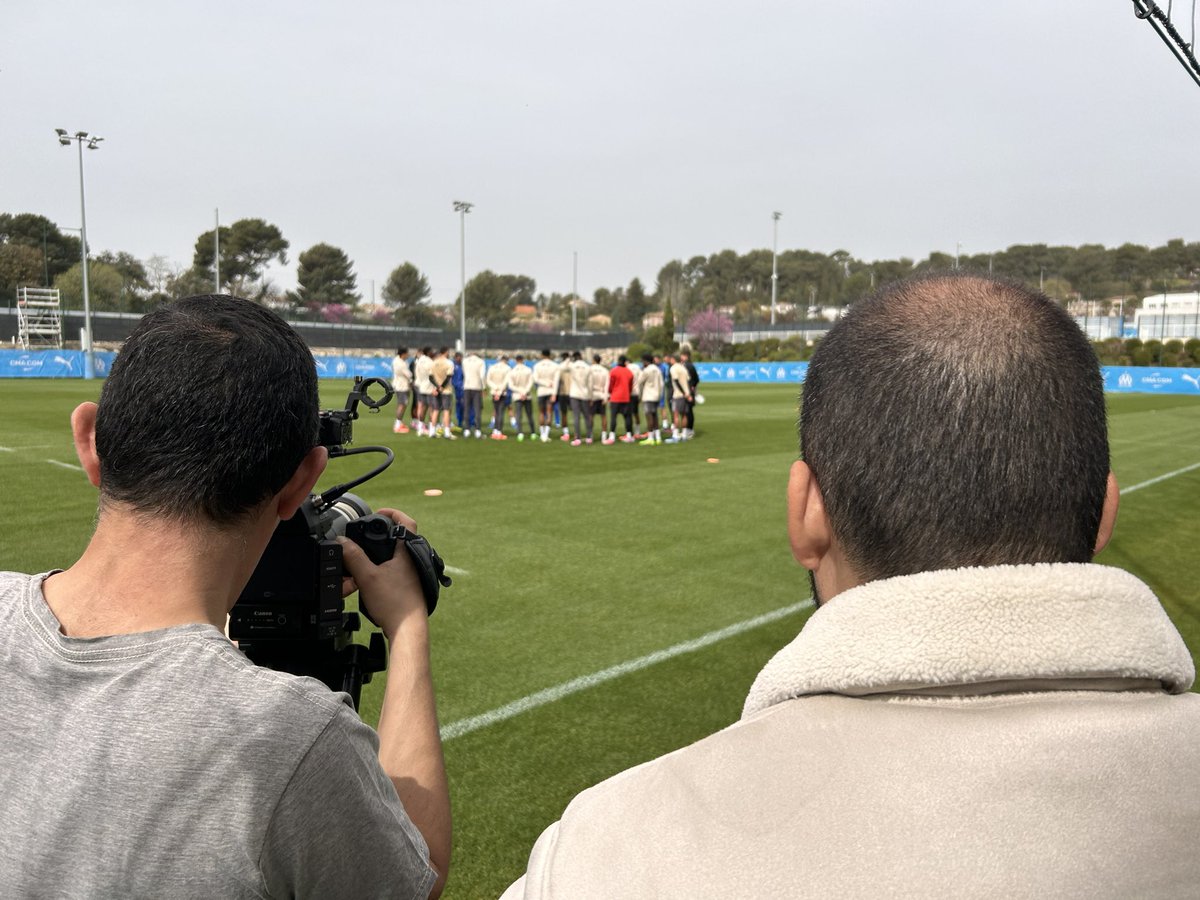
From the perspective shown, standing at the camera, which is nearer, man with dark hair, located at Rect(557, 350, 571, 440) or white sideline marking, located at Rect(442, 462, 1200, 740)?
white sideline marking, located at Rect(442, 462, 1200, 740)

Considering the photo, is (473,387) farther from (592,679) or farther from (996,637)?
(996,637)

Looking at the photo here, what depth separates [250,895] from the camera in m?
1.15

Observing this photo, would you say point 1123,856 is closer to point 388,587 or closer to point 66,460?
point 388,587

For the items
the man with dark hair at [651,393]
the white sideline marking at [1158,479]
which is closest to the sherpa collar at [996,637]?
the white sideline marking at [1158,479]

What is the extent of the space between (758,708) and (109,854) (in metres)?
0.83

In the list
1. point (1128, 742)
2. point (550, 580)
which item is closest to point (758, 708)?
point (1128, 742)

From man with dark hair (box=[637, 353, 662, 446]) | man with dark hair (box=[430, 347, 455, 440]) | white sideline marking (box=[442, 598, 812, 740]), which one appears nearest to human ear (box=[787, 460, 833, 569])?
white sideline marking (box=[442, 598, 812, 740])

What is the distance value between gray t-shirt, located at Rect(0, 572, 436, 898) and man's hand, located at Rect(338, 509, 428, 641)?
0.45 metres

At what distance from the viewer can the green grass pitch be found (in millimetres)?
3871

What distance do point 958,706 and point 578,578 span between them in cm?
606

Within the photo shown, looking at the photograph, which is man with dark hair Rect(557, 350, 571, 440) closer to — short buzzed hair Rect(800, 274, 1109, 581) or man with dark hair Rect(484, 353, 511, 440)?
man with dark hair Rect(484, 353, 511, 440)

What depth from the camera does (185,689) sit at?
115cm

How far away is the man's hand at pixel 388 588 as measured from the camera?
166 centimetres

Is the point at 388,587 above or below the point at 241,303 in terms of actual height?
below
